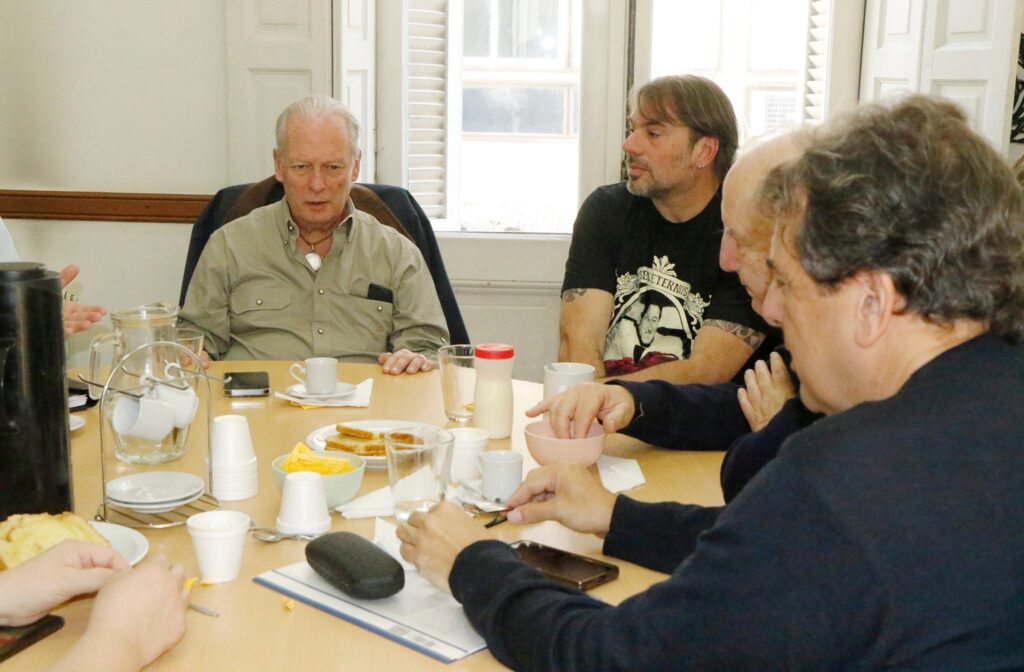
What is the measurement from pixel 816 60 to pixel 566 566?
3.03 meters

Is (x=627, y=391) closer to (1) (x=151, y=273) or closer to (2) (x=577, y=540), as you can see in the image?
(2) (x=577, y=540)

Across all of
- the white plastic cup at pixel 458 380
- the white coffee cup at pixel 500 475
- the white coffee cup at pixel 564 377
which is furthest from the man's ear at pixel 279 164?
the white coffee cup at pixel 500 475

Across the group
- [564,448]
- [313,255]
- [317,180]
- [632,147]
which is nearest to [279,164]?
[317,180]

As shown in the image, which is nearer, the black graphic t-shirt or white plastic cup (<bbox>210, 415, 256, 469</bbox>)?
white plastic cup (<bbox>210, 415, 256, 469</bbox>)

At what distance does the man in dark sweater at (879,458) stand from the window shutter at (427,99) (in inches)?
119

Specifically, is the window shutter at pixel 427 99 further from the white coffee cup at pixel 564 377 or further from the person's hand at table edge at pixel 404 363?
the white coffee cup at pixel 564 377

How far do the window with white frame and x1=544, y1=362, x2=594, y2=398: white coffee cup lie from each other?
6.74 ft

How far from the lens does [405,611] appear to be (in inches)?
46.7

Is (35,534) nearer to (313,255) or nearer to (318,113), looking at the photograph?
(313,255)

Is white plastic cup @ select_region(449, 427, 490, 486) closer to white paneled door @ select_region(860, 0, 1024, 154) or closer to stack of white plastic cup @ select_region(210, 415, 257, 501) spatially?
stack of white plastic cup @ select_region(210, 415, 257, 501)

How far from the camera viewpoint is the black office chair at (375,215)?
10.0ft

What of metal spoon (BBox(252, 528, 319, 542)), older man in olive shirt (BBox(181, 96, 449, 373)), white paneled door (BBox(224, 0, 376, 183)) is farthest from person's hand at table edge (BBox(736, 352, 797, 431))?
white paneled door (BBox(224, 0, 376, 183))

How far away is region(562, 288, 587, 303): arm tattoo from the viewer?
2815 millimetres

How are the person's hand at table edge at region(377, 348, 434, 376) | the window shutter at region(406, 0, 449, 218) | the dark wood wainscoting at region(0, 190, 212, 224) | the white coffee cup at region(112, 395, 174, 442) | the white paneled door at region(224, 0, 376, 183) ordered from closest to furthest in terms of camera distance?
1. the white coffee cup at region(112, 395, 174, 442)
2. the person's hand at table edge at region(377, 348, 434, 376)
3. the white paneled door at region(224, 0, 376, 183)
4. the dark wood wainscoting at region(0, 190, 212, 224)
5. the window shutter at region(406, 0, 449, 218)
